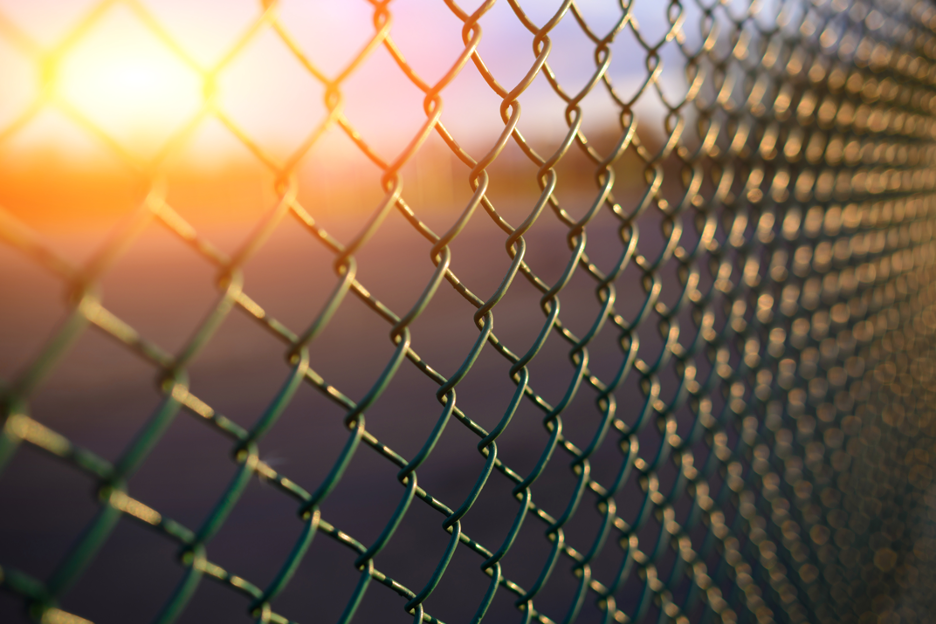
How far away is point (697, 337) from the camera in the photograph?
74.0 inches

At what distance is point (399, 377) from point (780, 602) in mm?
4715

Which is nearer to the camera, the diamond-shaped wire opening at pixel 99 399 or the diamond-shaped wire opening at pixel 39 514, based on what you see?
the diamond-shaped wire opening at pixel 39 514

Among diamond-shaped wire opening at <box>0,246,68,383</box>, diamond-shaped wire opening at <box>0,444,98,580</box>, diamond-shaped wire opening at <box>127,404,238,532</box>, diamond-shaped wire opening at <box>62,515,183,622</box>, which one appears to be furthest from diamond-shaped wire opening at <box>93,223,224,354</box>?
diamond-shaped wire opening at <box>62,515,183,622</box>

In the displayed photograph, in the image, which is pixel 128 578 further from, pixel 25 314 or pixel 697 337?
pixel 25 314

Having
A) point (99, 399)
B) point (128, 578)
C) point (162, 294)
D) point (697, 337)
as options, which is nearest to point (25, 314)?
point (162, 294)

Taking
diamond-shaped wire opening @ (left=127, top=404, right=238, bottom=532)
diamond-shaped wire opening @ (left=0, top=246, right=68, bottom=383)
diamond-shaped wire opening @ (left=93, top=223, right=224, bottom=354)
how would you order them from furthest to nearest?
diamond-shaped wire opening @ (left=93, top=223, right=224, bottom=354) → diamond-shaped wire opening @ (left=0, top=246, right=68, bottom=383) → diamond-shaped wire opening @ (left=127, top=404, right=238, bottom=532)

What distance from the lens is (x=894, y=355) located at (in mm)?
3045

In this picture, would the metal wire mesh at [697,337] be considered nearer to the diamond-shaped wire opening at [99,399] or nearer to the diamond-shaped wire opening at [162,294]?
the diamond-shaped wire opening at [99,399]

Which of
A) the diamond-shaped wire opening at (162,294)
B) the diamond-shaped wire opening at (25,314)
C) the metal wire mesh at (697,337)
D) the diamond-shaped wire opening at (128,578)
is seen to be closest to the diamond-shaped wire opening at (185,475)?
the diamond-shaped wire opening at (128,578)

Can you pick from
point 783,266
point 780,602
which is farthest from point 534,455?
point 783,266

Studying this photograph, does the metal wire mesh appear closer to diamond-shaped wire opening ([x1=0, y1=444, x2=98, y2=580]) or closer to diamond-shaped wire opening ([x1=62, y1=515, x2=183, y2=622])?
diamond-shaped wire opening ([x1=0, y1=444, x2=98, y2=580])

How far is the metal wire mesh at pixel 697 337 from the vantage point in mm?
675

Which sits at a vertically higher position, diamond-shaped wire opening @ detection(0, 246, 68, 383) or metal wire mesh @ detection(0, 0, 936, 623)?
metal wire mesh @ detection(0, 0, 936, 623)

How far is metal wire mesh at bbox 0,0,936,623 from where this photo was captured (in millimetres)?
675
